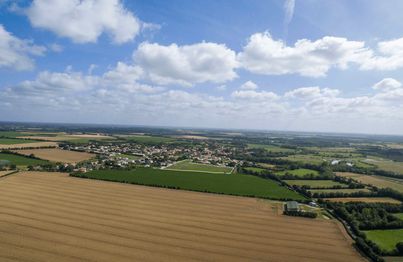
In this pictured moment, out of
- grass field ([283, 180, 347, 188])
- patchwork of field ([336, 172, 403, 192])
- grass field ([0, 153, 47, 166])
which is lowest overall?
grass field ([283, 180, 347, 188])

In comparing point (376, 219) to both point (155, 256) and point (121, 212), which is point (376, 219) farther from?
point (121, 212)

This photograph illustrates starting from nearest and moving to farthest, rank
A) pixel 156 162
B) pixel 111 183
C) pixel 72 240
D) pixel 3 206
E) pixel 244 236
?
pixel 72 240 < pixel 244 236 < pixel 3 206 < pixel 111 183 < pixel 156 162

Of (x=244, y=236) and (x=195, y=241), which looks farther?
(x=244, y=236)

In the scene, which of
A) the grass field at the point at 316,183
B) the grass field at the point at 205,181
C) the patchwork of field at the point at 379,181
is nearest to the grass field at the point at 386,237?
the grass field at the point at 205,181

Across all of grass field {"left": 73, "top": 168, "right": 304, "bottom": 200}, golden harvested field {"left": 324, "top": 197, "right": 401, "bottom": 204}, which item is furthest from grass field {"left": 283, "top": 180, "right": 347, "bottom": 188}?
golden harvested field {"left": 324, "top": 197, "right": 401, "bottom": 204}

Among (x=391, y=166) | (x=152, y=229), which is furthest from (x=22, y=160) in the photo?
(x=391, y=166)

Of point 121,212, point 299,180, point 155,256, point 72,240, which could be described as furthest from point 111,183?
point 299,180

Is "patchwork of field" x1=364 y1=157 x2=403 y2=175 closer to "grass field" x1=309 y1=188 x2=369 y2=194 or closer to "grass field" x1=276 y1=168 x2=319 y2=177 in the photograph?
"grass field" x1=276 y1=168 x2=319 y2=177
